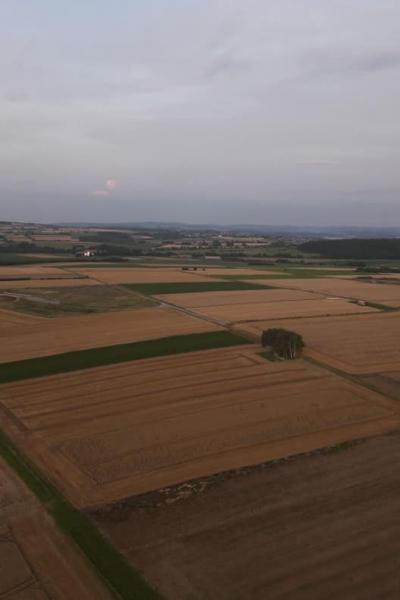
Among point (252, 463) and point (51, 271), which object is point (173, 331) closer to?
point (252, 463)

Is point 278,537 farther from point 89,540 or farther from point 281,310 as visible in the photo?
point 281,310

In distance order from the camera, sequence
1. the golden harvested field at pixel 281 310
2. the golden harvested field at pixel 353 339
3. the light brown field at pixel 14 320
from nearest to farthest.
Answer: the golden harvested field at pixel 353 339 < the light brown field at pixel 14 320 < the golden harvested field at pixel 281 310

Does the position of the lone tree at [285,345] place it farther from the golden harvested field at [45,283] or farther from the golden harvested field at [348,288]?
the golden harvested field at [45,283]

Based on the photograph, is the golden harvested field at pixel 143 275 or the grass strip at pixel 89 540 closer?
the grass strip at pixel 89 540

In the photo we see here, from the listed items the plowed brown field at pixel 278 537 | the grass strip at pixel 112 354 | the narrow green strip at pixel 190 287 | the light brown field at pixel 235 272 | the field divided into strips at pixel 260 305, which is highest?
the light brown field at pixel 235 272

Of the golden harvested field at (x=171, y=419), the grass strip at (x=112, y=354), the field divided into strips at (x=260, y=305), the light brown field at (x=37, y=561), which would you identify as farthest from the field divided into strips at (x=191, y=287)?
the light brown field at (x=37, y=561)

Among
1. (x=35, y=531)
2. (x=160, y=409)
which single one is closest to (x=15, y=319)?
(x=160, y=409)

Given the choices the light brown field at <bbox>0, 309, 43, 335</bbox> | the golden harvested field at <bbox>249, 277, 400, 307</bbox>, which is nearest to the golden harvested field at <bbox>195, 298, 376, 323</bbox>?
the golden harvested field at <bbox>249, 277, 400, 307</bbox>
